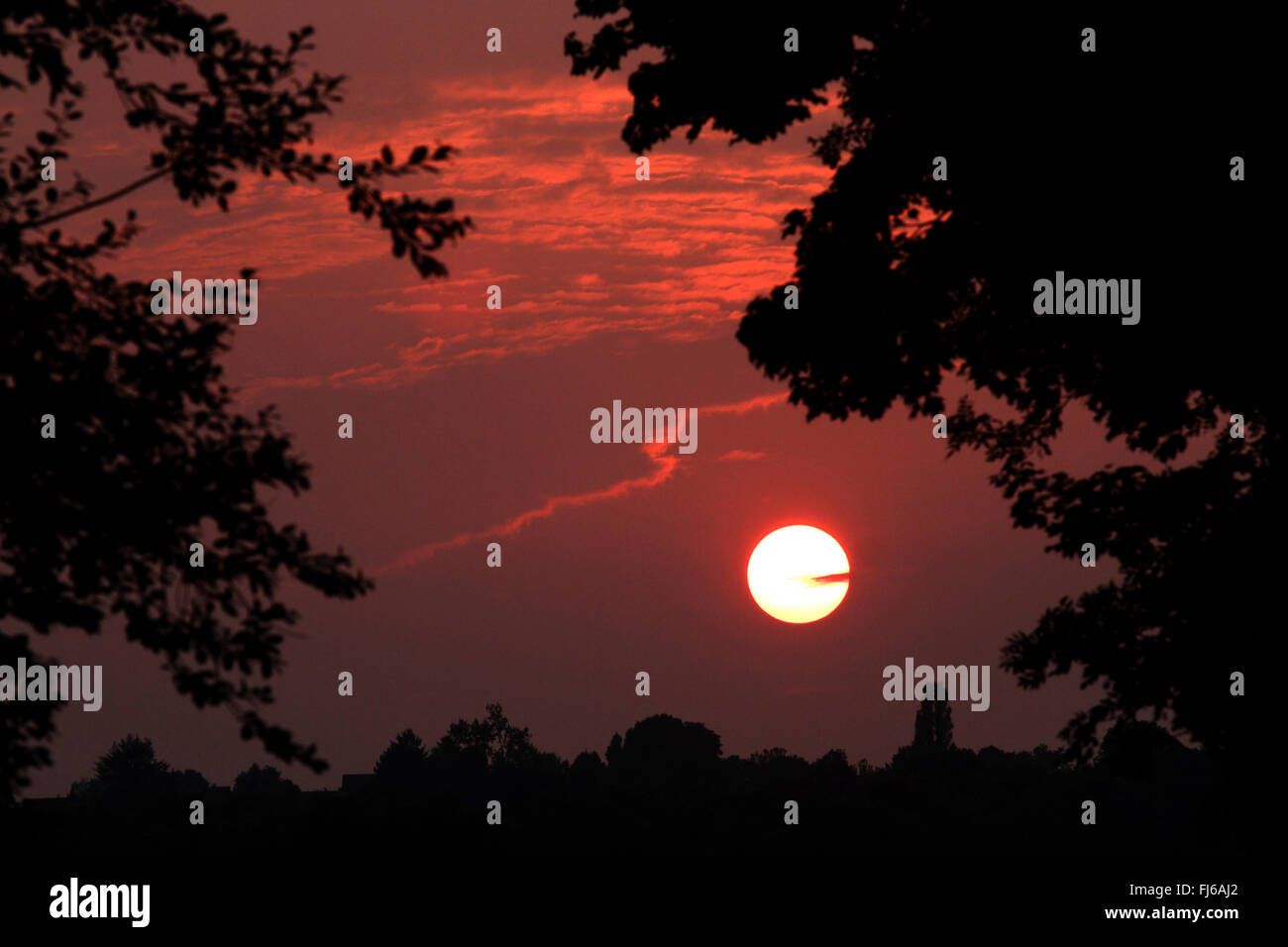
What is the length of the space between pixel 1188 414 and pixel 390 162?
12.0 meters

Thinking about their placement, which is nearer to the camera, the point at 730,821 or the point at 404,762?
the point at 730,821

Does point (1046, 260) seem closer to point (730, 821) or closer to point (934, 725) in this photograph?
point (730, 821)

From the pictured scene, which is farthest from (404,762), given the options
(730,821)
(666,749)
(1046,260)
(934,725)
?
(1046,260)

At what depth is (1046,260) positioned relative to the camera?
1730cm

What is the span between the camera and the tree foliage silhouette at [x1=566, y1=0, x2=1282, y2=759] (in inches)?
650

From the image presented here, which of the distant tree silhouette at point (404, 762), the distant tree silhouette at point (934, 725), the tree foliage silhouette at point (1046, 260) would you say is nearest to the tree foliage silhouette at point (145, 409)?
the tree foliage silhouette at point (1046, 260)

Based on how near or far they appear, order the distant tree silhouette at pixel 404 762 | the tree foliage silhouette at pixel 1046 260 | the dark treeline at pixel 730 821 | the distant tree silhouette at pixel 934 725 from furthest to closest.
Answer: the distant tree silhouette at pixel 404 762
the distant tree silhouette at pixel 934 725
the dark treeline at pixel 730 821
the tree foliage silhouette at pixel 1046 260

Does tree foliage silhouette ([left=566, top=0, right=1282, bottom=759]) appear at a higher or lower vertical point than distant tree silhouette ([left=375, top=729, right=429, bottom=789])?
higher

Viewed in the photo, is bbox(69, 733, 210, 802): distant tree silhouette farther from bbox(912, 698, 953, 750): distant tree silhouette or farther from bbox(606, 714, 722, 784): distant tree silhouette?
bbox(912, 698, 953, 750): distant tree silhouette

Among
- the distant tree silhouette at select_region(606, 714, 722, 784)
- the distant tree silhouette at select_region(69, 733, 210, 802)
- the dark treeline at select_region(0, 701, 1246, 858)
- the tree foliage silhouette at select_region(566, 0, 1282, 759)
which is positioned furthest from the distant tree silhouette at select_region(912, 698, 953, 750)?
the tree foliage silhouette at select_region(566, 0, 1282, 759)

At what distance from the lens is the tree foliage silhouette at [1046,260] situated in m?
16.5
